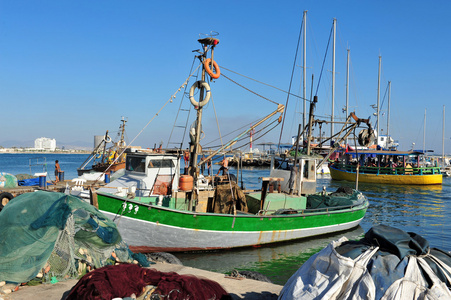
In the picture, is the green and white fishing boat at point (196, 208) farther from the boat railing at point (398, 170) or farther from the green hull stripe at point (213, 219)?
the boat railing at point (398, 170)

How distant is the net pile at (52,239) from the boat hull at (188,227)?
3795 mm

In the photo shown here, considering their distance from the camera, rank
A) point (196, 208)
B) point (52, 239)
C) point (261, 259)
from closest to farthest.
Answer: point (52, 239)
point (196, 208)
point (261, 259)

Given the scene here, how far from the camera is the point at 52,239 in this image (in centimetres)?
671

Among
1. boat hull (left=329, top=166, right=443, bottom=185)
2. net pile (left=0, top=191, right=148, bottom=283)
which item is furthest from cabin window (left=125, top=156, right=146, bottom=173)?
boat hull (left=329, top=166, right=443, bottom=185)

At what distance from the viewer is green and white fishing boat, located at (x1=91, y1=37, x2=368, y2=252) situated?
11.7m

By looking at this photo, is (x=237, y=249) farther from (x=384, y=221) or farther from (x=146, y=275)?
(x=384, y=221)

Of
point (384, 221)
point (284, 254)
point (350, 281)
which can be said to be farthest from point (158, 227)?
point (384, 221)

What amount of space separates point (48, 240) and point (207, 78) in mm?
8881

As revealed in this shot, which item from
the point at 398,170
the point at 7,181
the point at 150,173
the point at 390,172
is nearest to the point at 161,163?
the point at 150,173

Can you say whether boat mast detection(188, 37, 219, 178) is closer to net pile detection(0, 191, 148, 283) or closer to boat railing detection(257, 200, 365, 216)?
boat railing detection(257, 200, 365, 216)

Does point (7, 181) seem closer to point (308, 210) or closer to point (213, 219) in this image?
point (213, 219)

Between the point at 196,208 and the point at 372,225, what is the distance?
1230 centimetres

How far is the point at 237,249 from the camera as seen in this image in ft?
43.9

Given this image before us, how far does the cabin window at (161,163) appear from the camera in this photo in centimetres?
1410
